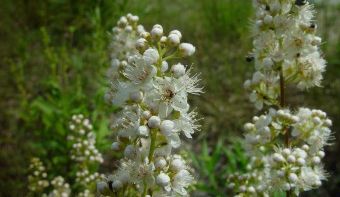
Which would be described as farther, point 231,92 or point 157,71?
point 231,92

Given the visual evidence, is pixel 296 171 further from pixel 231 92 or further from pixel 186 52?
→ pixel 231 92

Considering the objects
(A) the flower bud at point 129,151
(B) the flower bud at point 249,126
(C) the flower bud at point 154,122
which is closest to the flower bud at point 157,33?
(C) the flower bud at point 154,122

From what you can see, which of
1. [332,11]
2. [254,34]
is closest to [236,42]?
[332,11]

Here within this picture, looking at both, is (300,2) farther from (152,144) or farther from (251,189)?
(152,144)

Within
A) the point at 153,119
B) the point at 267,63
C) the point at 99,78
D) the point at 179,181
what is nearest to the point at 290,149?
the point at 267,63

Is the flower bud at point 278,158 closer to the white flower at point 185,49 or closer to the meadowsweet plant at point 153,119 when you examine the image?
the meadowsweet plant at point 153,119

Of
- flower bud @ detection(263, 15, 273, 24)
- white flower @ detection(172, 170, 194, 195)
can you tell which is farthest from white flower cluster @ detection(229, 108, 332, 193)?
white flower @ detection(172, 170, 194, 195)

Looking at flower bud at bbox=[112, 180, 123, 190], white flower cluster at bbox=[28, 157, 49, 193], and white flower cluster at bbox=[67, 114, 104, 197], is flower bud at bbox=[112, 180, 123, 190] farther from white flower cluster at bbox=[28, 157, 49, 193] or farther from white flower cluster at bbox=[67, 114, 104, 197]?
white flower cluster at bbox=[28, 157, 49, 193]
